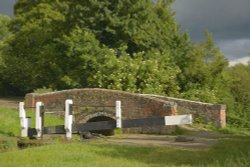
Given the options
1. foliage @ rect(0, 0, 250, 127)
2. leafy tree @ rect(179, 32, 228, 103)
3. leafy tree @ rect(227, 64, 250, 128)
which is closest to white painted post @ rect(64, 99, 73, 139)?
foliage @ rect(0, 0, 250, 127)

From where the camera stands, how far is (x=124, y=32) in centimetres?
2755

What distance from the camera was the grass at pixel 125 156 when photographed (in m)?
9.22

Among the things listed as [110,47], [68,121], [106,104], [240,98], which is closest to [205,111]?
[106,104]

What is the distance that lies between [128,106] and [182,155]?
25.4 feet

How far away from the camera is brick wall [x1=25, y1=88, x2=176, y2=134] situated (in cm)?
1677

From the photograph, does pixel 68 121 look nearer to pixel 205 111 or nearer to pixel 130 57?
pixel 205 111

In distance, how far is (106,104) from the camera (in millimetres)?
19234

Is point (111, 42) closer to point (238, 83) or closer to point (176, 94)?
point (176, 94)

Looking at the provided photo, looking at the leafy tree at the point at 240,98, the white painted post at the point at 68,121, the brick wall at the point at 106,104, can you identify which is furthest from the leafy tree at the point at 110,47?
the white painted post at the point at 68,121

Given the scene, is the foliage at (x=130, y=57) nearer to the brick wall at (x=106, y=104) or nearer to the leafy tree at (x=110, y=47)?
the leafy tree at (x=110, y=47)

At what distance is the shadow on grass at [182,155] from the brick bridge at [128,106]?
190 inches

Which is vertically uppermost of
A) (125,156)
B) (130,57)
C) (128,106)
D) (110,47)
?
(110,47)

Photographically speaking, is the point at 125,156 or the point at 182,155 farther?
the point at 182,155

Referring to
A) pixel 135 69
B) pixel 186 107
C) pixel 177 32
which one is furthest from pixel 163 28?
pixel 186 107
